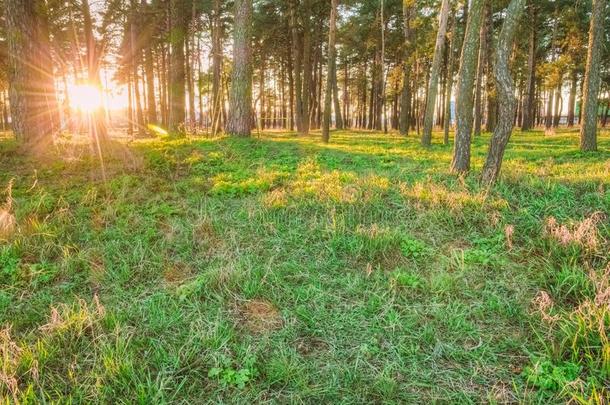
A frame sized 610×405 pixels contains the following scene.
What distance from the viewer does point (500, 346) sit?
3297 mm

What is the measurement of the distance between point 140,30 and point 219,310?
2343 centimetres

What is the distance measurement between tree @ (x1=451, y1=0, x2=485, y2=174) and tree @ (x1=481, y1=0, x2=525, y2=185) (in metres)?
0.67

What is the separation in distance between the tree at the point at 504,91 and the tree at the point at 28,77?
11.6m

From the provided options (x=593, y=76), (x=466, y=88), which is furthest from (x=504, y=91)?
(x=593, y=76)

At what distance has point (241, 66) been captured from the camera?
12.4m

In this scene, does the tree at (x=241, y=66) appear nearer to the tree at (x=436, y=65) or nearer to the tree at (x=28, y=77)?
the tree at (x=28, y=77)

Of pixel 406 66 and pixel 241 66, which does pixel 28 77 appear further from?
pixel 406 66

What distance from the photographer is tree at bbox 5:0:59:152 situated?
10594 millimetres

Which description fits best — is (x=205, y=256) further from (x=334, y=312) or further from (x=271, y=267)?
(x=334, y=312)

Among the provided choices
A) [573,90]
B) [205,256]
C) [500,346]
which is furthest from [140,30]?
[573,90]

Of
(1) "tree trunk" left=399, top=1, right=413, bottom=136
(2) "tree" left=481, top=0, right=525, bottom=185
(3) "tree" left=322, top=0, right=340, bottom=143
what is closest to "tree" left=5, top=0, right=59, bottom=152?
(3) "tree" left=322, top=0, right=340, bottom=143

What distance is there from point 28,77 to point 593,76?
16.4 meters

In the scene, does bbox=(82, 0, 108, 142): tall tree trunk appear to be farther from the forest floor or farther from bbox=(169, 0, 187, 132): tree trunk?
bbox=(169, 0, 187, 132): tree trunk

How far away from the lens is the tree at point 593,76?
35.0 ft
